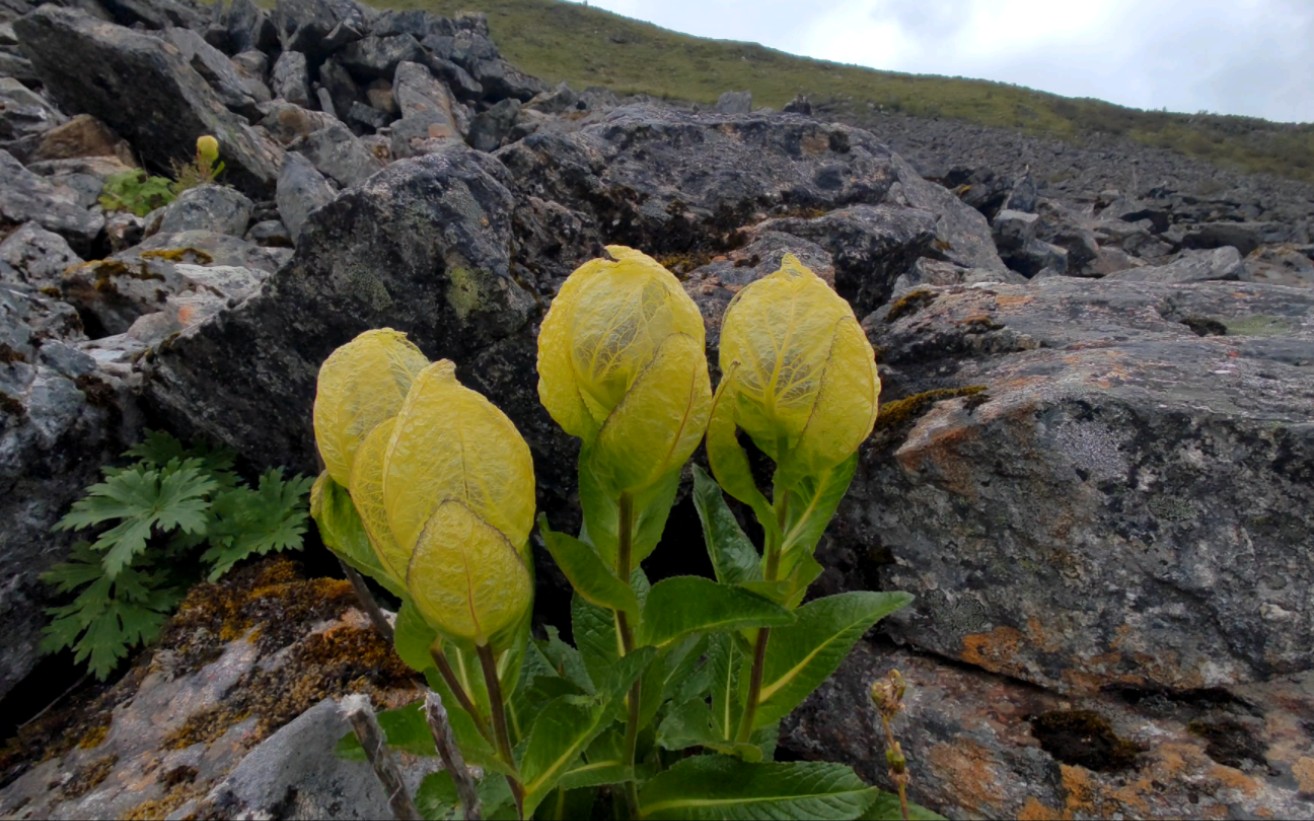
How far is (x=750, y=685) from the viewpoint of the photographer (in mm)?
1986

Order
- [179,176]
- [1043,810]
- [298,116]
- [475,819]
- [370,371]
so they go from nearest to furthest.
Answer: [475,819] → [370,371] → [1043,810] → [179,176] → [298,116]

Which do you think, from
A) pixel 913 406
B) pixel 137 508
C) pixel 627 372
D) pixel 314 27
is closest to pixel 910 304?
pixel 913 406

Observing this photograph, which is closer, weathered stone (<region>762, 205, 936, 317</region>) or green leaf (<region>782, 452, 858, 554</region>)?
green leaf (<region>782, 452, 858, 554</region>)

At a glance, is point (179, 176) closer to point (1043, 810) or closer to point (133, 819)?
point (133, 819)

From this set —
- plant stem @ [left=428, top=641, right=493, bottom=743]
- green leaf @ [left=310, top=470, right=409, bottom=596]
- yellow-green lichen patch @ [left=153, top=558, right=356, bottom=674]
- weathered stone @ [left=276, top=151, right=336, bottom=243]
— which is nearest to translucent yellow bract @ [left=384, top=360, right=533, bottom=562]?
green leaf @ [left=310, top=470, right=409, bottom=596]

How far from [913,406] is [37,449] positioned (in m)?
4.08

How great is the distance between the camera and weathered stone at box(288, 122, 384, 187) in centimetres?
1252

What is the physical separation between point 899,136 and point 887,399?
177 feet

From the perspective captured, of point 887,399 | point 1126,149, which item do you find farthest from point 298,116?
point 1126,149

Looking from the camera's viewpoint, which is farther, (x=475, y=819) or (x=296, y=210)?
(x=296, y=210)

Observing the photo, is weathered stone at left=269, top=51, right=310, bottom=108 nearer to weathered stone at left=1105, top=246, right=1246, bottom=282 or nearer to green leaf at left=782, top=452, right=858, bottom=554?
Answer: weathered stone at left=1105, top=246, right=1246, bottom=282

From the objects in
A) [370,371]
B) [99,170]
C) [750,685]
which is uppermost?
[370,371]

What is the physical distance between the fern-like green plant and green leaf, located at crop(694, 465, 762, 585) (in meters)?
2.21

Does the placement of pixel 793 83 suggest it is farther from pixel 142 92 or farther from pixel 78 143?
pixel 78 143
